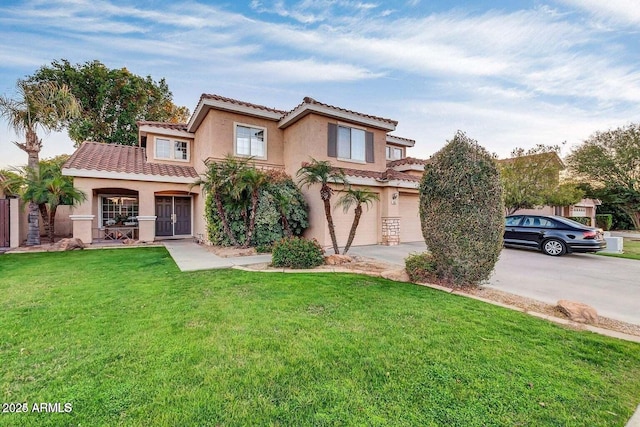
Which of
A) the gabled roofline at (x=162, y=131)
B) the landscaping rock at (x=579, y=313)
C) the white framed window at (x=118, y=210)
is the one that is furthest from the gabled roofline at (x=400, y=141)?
the white framed window at (x=118, y=210)

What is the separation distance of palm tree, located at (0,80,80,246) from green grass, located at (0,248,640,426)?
10.5m

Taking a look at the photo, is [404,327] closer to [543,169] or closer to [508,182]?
[508,182]

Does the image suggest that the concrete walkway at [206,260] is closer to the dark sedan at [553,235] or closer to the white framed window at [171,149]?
the white framed window at [171,149]

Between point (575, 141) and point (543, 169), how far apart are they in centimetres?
1835

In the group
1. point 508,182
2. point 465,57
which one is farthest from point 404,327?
point 508,182

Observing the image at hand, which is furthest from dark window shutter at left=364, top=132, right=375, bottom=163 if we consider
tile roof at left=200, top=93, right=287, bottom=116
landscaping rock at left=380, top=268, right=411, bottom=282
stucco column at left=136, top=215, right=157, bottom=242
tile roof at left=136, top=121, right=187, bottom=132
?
stucco column at left=136, top=215, right=157, bottom=242

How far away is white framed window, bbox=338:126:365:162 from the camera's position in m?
14.1

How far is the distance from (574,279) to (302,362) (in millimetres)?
8141

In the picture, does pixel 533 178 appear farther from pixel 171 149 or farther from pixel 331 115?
pixel 171 149

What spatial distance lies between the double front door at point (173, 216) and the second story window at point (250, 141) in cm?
589

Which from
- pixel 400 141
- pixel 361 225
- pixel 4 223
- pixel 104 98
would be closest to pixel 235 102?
pixel 361 225

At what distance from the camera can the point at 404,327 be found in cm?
432

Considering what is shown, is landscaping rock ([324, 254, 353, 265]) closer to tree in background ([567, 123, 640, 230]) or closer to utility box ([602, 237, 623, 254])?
utility box ([602, 237, 623, 254])

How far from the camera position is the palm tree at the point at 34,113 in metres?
12.8
